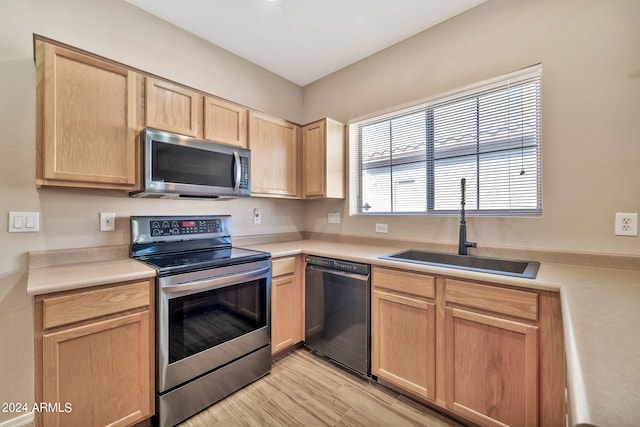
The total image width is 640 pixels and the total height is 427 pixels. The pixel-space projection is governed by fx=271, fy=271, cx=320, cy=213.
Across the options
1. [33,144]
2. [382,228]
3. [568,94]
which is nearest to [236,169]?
[33,144]

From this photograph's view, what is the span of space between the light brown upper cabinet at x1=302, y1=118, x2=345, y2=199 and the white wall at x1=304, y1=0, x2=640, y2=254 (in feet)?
2.95

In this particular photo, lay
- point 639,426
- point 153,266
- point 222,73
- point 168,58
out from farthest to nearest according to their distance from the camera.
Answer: point 222,73 → point 168,58 → point 153,266 → point 639,426

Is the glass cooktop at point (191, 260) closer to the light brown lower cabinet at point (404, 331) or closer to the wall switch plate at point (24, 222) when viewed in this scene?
the wall switch plate at point (24, 222)

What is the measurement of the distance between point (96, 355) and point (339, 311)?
1.47 m

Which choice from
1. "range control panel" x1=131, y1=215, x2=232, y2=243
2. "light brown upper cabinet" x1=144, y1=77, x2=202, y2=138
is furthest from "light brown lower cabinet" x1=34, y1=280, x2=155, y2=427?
"light brown upper cabinet" x1=144, y1=77, x2=202, y2=138

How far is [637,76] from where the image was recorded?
1.47 meters

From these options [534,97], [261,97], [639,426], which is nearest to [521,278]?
[639,426]

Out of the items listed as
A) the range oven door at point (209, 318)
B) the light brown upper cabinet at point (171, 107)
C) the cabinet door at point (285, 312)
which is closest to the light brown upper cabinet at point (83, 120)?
the light brown upper cabinet at point (171, 107)

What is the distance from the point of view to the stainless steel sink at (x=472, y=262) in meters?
1.64

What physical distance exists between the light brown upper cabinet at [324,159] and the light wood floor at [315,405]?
61.2 inches

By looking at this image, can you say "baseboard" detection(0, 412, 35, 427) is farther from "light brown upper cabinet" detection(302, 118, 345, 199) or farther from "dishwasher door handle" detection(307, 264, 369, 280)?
"light brown upper cabinet" detection(302, 118, 345, 199)

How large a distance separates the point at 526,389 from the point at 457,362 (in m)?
0.32

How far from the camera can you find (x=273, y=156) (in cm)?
258

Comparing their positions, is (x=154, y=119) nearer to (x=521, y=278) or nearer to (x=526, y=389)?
(x=521, y=278)
